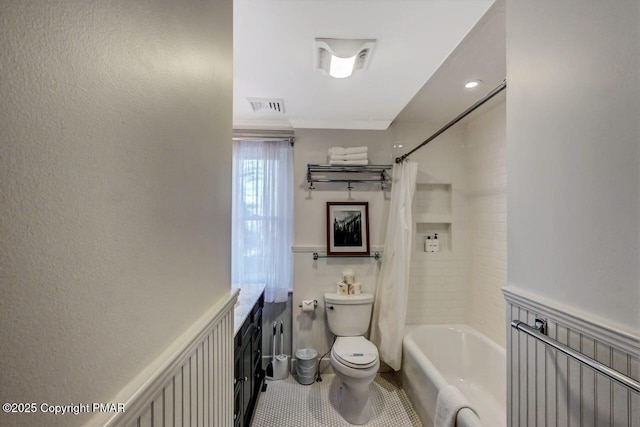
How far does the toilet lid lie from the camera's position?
191 cm

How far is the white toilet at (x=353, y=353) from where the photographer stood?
190 centimetres

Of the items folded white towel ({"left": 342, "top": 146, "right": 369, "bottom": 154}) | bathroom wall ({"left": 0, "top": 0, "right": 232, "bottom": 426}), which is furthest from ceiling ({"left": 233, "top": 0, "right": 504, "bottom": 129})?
bathroom wall ({"left": 0, "top": 0, "right": 232, "bottom": 426})

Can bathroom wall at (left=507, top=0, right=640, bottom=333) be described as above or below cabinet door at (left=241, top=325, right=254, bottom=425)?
above

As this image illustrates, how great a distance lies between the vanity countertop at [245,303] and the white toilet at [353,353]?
61 centimetres

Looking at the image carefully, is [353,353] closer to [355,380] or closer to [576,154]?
[355,380]

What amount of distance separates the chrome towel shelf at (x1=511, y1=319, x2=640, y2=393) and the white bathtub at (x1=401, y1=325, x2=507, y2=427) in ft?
3.21

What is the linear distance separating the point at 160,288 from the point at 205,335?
0.30 metres

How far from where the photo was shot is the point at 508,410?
106 centimetres

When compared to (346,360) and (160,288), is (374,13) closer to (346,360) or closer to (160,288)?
(160,288)

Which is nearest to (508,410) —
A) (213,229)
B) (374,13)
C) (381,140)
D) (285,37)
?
(213,229)

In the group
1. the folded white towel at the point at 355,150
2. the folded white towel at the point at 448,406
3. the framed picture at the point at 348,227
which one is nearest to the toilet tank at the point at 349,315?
the framed picture at the point at 348,227

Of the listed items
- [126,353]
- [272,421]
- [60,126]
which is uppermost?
[60,126]

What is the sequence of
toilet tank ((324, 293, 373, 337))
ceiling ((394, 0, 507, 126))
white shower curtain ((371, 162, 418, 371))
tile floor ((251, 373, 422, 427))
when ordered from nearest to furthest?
ceiling ((394, 0, 507, 126)), tile floor ((251, 373, 422, 427)), white shower curtain ((371, 162, 418, 371)), toilet tank ((324, 293, 373, 337))

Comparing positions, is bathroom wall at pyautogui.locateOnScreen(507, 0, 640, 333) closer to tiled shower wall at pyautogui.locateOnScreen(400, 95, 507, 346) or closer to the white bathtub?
the white bathtub
